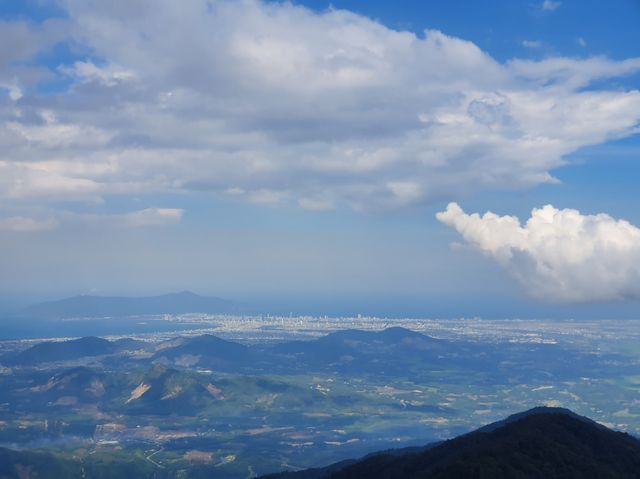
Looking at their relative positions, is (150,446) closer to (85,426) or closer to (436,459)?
(85,426)

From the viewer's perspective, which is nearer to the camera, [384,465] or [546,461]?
[546,461]

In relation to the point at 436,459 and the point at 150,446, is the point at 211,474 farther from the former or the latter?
the point at 436,459

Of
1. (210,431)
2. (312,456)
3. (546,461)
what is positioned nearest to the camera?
(546,461)

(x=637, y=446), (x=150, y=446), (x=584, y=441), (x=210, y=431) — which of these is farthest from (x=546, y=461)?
(x=210, y=431)

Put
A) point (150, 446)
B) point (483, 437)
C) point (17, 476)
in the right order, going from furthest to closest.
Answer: point (150, 446) → point (17, 476) → point (483, 437)

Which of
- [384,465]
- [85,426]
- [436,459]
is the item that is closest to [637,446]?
[436,459]

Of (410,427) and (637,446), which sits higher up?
(637,446)
